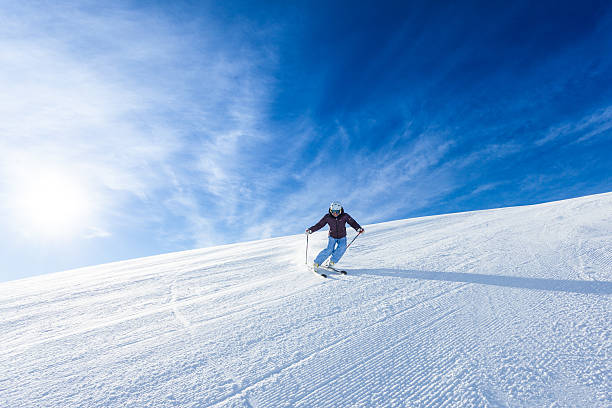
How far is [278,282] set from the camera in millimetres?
4926

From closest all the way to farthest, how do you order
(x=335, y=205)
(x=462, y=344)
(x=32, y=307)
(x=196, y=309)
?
(x=462, y=344), (x=196, y=309), (x=32, y=307), (x=335, y=205)

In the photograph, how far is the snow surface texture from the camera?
2059mm

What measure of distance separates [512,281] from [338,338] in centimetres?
303

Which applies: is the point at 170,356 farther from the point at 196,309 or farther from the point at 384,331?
the point at 384,331

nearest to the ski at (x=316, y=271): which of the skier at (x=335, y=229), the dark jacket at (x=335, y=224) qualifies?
the skier at (x=335, y=229)

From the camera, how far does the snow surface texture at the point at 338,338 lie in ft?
6.75

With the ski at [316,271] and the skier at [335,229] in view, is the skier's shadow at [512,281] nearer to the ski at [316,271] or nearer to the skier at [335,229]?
the ski at [316,271]

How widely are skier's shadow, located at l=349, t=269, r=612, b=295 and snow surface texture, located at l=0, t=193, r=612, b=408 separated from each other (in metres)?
0.02

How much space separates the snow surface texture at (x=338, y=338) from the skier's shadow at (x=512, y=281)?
2 centimetres

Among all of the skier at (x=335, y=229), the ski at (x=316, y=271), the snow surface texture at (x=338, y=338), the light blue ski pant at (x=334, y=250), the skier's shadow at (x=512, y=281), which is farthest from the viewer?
the skier at (x=335, y=229)

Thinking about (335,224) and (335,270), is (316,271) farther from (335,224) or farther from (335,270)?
(335,224)

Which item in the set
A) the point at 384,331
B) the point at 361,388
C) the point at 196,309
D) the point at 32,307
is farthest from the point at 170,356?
the point at 32,307

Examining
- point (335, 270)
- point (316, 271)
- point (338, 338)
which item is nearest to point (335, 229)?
point (335, 270)

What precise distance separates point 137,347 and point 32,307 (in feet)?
11.4
